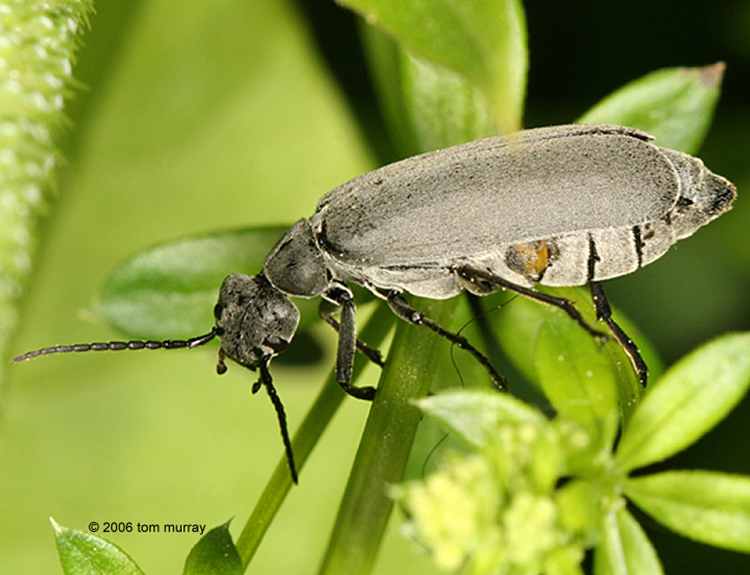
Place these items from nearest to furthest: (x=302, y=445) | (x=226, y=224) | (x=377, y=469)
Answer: (x=377, y=469)
(x=302, y=445)
(x=226, y=224)

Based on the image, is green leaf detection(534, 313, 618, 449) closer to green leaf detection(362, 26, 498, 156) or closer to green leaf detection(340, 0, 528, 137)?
green leaf detection(340, 0, 528, 137)

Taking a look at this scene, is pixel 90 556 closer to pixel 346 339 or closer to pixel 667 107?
pixel 346 339

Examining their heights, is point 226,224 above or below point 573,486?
below

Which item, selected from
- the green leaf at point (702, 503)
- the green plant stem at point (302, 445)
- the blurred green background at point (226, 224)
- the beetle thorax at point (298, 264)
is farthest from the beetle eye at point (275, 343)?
the green leaf at point (702, 503)

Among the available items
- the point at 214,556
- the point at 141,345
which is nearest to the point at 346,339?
the point at 141,345

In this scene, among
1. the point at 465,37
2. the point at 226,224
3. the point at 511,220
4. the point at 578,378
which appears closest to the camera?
the point at 465,37

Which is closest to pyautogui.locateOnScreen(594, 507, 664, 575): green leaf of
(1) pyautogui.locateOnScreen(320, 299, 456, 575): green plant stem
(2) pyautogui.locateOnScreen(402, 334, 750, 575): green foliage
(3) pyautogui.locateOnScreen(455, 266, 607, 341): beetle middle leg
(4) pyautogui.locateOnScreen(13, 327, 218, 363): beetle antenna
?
(2) pyautogui.locateOnScreen(402, 334, 750, 575): green foliage

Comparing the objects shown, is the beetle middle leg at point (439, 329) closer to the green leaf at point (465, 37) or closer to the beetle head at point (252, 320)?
the beetle head at point (252, 320)
